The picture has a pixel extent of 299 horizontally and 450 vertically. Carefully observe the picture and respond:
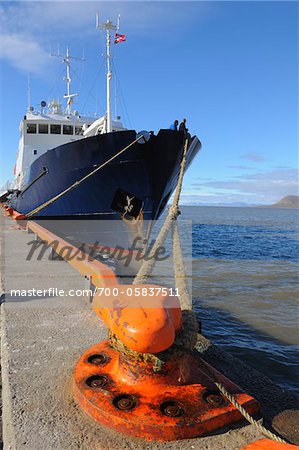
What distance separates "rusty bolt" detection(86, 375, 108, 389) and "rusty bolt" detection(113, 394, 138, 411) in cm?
16

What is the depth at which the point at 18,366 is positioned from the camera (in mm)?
2697

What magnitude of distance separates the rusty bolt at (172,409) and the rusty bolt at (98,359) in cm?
60

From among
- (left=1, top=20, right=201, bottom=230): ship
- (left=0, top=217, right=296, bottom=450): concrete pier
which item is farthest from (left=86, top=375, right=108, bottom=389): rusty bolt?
(left=1, top=20, right=201, bottom=230): ship

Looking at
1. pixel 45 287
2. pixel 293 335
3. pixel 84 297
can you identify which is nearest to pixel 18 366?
pixel 84 297

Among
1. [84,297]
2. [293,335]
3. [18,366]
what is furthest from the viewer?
[293,335]

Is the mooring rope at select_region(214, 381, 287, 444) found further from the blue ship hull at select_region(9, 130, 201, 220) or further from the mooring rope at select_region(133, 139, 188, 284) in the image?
the blue ship hull at select_region(9, 130, 201, 220)

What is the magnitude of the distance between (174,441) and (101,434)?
40 cm

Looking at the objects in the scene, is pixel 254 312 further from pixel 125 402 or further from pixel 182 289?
pixel 125 402

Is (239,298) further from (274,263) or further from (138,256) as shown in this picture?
(274,263)

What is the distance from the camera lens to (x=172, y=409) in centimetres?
205

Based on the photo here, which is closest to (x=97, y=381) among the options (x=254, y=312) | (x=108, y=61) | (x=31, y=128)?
(x=254, y=312)

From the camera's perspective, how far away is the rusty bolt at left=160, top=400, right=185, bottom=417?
203 centimetres

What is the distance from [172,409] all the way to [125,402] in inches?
10.8

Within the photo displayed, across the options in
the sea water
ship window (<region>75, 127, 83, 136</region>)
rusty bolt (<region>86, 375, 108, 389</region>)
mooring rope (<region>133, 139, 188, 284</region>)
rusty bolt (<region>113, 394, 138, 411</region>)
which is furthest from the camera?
ship window (<region>75, 127, 83, 136</region>)
